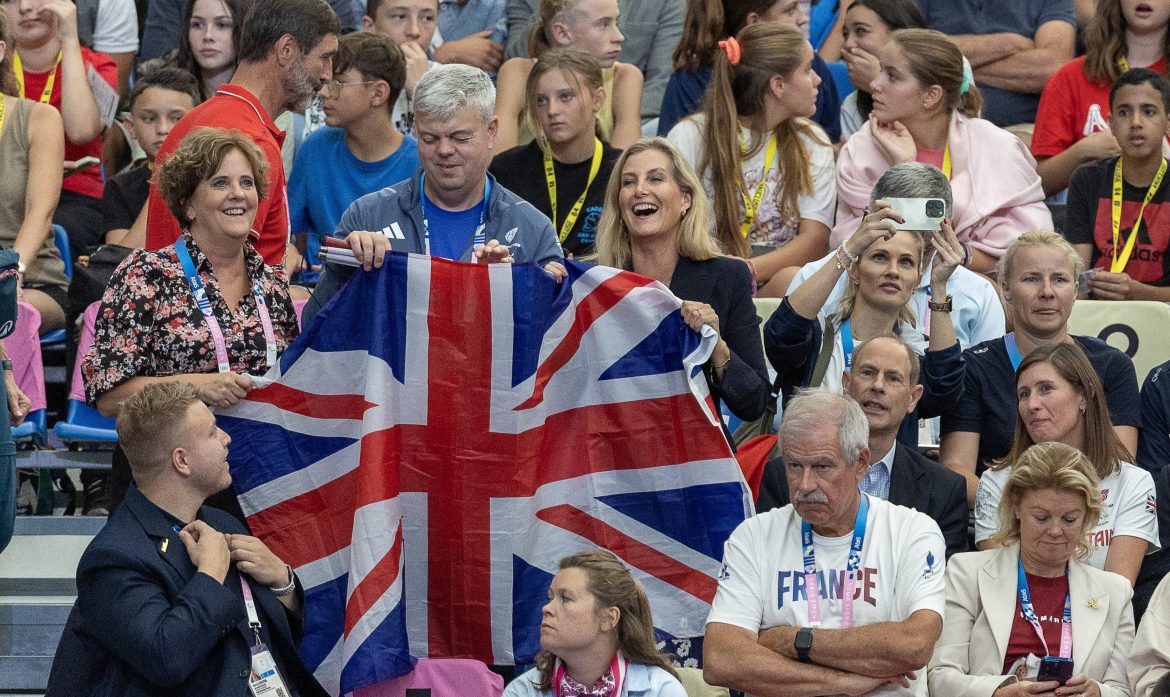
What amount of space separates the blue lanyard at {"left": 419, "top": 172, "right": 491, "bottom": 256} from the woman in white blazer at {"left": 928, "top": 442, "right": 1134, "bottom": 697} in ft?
6.15

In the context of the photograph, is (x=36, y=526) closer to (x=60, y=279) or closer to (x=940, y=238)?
(x=60, y=279)

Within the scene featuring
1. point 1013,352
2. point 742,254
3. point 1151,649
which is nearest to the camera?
point 1151,649

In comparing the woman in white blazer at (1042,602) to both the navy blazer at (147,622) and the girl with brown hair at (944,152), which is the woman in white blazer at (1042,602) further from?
the girl with brown hair at (944,152)

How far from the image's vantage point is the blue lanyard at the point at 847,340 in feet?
20.0

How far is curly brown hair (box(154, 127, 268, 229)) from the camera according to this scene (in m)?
5.38

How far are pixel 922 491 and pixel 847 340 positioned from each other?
72 centimetres

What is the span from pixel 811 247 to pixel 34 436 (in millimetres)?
3375

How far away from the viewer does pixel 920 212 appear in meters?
6.17

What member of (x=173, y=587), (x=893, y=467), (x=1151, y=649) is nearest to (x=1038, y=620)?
(x=1151, y=649)

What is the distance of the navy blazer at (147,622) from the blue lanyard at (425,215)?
4.64 feet

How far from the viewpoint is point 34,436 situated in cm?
679

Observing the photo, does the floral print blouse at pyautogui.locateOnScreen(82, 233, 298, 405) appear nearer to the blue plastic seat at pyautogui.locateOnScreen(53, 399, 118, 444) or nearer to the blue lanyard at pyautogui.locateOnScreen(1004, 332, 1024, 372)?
the blue plastic seat at pyautogui.locateOnScreen(53, 399, 118, 444)

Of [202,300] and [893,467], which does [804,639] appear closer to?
[893,467]

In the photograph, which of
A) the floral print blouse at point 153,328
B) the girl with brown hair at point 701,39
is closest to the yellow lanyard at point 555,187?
the girl with brown hair at point 701,39
